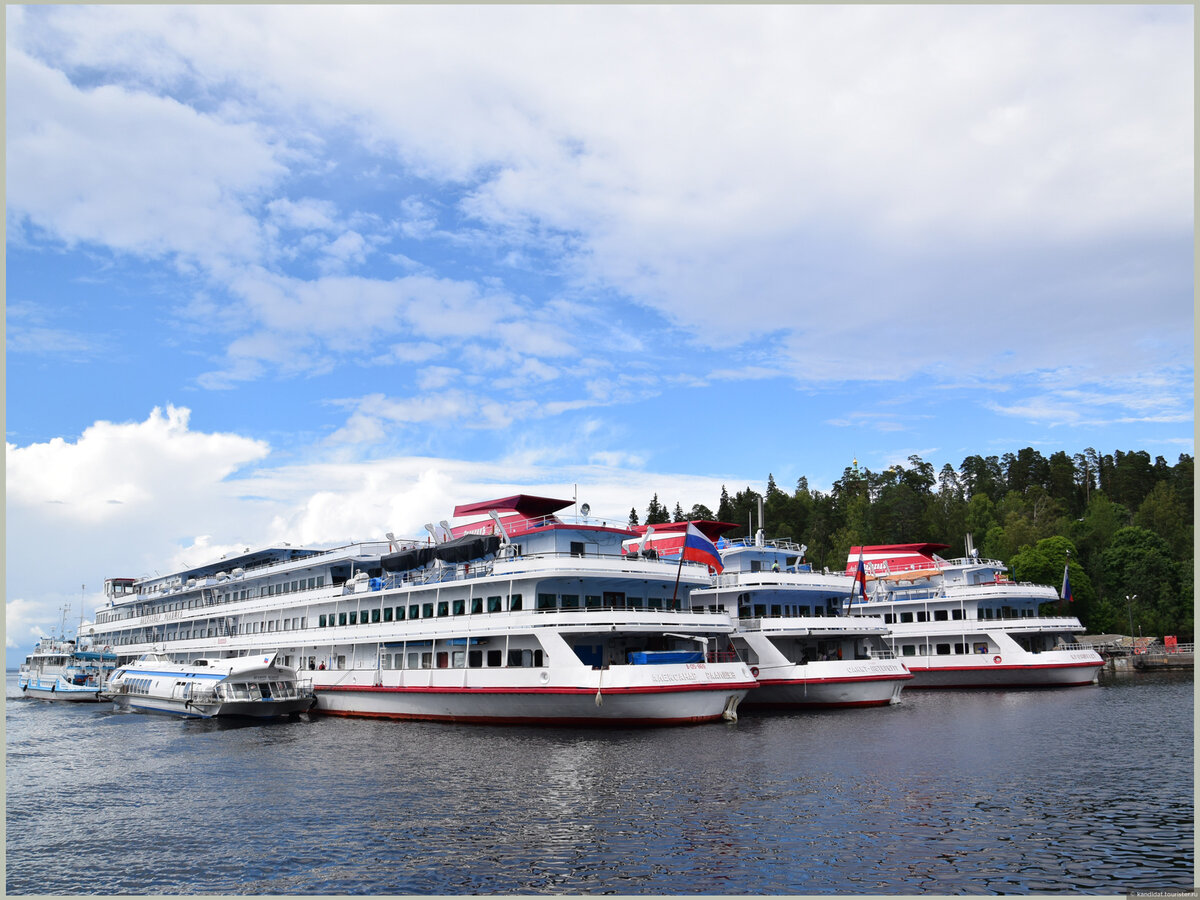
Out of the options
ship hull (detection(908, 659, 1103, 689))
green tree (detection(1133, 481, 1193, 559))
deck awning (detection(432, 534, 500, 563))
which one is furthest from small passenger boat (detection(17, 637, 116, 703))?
green tree (detection(1133, 481, 1193, 559))

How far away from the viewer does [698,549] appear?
41.4 metres

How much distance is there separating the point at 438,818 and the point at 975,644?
164 feet

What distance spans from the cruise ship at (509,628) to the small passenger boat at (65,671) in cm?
2081

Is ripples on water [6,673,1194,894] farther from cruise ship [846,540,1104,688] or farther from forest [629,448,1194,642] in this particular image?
forest [629,448,1194,642]

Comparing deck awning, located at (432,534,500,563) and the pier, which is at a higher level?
deck awning, located at (432,534,500,563)

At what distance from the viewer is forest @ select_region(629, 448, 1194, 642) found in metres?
93.3

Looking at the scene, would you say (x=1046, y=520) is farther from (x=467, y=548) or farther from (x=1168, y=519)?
→ (x=467, y=548)

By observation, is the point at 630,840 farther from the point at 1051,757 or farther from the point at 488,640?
the point at 488,640

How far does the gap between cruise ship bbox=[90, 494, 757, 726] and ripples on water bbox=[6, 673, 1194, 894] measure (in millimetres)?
2240

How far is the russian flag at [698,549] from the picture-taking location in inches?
1618

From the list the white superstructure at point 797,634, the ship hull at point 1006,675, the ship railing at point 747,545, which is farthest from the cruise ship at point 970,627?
the ship railing at point 747,545

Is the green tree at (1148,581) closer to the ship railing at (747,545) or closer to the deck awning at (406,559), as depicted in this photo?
the ship railing at (747,545)

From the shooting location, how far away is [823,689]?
4638cm

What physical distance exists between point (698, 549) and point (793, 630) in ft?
33.8
